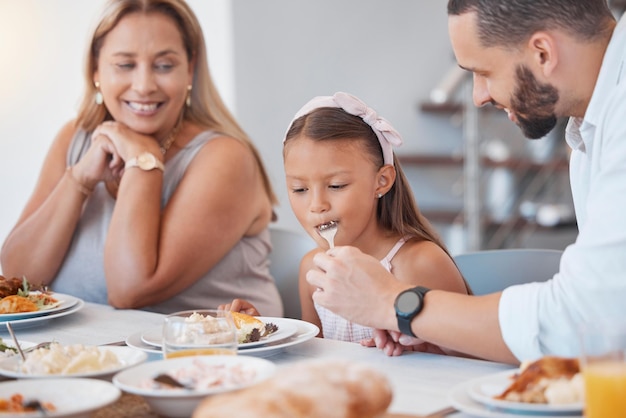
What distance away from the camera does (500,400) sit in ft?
3.44

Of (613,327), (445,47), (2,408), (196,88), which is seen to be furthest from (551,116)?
(445,47)

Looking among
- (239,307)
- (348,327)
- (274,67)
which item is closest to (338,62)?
(274,67)

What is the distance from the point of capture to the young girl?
6.12 feet

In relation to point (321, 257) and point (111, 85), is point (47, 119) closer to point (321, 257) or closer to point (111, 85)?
point (111, 85)

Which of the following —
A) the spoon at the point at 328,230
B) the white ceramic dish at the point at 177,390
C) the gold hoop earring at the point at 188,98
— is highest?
the gold hoop earring at the point at 188,98

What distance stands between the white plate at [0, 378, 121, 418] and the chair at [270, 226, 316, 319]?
142cm

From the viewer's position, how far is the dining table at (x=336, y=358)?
1.15m

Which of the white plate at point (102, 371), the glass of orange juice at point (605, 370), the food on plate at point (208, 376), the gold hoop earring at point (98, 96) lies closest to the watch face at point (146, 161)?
the gold hoop earring at point (98, 96)

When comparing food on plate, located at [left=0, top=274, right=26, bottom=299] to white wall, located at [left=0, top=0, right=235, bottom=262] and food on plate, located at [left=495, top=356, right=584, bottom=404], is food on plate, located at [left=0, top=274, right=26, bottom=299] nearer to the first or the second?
food on plate, located at [left=495, top=356, right=584, bottom=404]

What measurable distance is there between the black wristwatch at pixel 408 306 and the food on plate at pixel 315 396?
41cm

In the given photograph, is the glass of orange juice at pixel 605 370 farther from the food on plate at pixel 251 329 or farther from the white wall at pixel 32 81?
the white wall at pixel 32 81

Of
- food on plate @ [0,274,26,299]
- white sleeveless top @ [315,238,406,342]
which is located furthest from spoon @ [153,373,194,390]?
food on plate @ [0,274,26,299]

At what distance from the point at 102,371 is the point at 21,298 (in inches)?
28.4

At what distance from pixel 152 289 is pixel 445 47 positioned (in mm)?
3984
